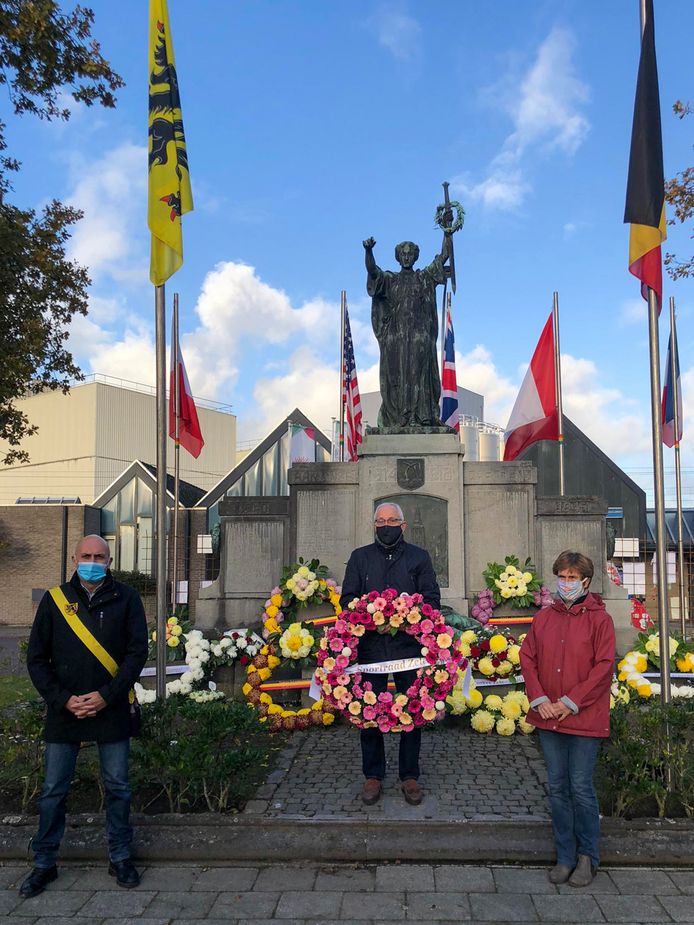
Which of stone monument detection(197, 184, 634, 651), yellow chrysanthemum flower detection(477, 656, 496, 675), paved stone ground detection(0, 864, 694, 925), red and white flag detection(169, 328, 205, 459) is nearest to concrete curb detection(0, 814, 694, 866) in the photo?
paved stone ground detection(0, 864, 694, 925)

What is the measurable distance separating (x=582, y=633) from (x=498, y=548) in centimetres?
562

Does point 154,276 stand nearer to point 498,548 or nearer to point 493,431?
→ point 498,548

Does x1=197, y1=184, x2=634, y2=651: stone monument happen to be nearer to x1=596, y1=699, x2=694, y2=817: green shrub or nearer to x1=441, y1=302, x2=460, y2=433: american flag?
x1=596, y1=699, x2=694, y2=817: green shrub

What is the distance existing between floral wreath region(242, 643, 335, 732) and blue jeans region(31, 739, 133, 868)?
2431 mm

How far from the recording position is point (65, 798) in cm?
430

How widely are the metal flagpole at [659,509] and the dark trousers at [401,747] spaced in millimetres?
1829

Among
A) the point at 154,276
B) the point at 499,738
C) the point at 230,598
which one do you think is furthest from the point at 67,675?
the point at 230,598

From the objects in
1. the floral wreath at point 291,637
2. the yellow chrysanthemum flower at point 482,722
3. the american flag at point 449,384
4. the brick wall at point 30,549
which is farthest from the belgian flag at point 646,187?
Answer: the brick wall at point 30,549

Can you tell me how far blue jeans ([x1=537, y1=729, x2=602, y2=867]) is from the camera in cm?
417

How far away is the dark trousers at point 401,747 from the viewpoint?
534 cm

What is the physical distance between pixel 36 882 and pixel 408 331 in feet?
26.8

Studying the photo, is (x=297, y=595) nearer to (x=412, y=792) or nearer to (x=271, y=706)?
(x=271, y=706)

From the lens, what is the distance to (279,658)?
847 cm

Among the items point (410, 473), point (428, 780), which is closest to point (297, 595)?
point (410, 473)
